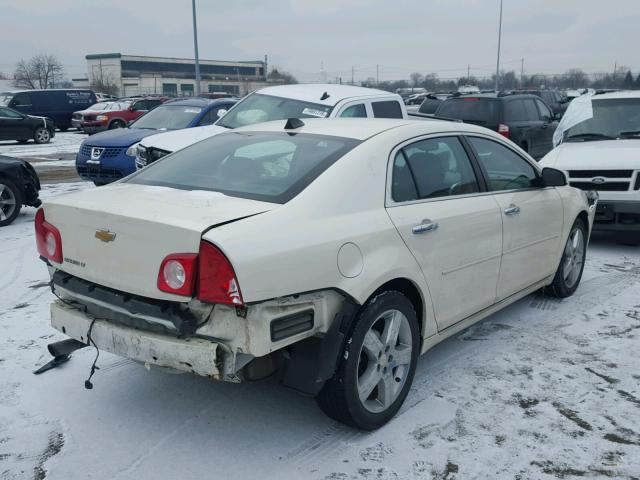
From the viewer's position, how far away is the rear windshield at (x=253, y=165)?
332cm

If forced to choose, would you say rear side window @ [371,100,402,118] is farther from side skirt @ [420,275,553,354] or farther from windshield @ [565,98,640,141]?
side skirt @ [420,275,553,354]

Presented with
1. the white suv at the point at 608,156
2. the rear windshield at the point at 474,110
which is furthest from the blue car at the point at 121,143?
the white suv at the point at 608,156

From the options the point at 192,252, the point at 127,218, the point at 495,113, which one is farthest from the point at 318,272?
the point at 495,113

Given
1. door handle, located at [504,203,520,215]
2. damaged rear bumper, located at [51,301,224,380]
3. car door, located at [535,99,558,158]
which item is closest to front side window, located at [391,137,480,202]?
door handle, located at [504,203,520,215]

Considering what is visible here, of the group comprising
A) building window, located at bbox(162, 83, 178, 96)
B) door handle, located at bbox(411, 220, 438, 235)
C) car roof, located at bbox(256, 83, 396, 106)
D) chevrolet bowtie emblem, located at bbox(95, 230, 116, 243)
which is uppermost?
building window, located at bbox(162, 83, 178, 96)

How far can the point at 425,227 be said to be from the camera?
11.7ft

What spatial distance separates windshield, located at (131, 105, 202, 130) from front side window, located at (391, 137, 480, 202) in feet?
24.5

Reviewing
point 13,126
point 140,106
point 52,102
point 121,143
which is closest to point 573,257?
point 121,143

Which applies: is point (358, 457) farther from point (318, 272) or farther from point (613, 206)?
point (613, 206)

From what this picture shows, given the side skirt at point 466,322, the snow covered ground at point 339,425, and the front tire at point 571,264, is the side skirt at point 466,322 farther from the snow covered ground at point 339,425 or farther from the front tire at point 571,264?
the front tire at point 571,264

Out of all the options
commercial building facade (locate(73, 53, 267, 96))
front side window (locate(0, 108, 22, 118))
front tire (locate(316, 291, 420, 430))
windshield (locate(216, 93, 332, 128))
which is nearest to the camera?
front tire (locate(316, 291, 420, 430))

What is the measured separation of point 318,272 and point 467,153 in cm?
181

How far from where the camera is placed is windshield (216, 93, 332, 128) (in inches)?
324

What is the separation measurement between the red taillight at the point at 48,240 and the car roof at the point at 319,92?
5.29m
